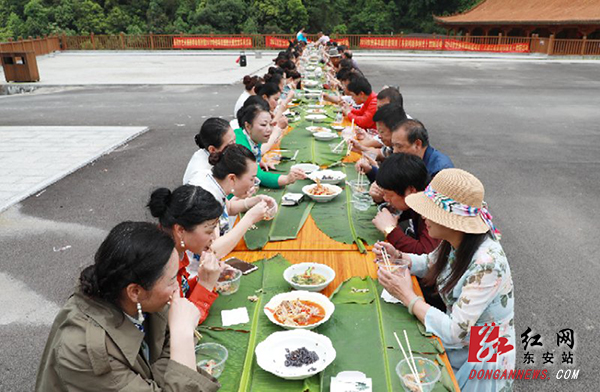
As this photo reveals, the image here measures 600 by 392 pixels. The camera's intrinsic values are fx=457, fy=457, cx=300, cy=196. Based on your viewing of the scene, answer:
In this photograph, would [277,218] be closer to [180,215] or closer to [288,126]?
[180,215]

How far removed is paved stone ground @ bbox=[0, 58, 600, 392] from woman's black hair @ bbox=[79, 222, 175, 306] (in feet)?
7.14

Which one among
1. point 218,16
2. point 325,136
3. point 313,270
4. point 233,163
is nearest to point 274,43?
point 218,16

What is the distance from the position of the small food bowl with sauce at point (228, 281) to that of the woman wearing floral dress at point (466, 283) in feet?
2.72

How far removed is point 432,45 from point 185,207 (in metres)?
28.7

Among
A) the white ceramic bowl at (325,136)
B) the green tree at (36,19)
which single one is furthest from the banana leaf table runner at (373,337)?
the green tree at (36,19)

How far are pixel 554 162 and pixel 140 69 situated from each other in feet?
62.8

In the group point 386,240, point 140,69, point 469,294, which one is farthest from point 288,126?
point 140,69

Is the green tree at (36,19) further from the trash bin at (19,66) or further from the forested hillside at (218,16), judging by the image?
the trash bin at (19,66)

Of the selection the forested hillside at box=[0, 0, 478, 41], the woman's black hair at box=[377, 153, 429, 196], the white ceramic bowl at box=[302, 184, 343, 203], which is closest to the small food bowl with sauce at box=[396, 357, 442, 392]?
the woman's black hair at box=[377, 153, 429, 196]

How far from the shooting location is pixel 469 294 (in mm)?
2188

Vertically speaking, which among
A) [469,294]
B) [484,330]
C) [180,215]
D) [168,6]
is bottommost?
[484,330]

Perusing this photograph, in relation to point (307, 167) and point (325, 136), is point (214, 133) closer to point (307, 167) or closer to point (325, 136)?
point (307, 167)

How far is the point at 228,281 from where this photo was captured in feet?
8.33

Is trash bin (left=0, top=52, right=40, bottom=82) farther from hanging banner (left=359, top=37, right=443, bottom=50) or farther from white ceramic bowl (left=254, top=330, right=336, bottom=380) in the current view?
hanging banner (left=359, top=37, right=443, bottom=50)
